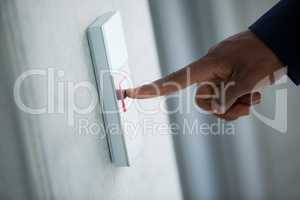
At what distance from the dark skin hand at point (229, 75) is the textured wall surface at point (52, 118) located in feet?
0.34

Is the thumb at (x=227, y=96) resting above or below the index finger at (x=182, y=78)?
below

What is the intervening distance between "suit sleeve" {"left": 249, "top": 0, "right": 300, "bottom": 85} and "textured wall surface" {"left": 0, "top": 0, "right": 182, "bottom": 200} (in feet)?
0.71

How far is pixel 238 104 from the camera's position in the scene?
2.23ft

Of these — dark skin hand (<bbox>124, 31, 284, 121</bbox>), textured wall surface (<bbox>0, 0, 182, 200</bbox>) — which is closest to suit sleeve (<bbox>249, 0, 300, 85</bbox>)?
dark skin hand (<bbox>124, 31, 284, 121</bbox>)

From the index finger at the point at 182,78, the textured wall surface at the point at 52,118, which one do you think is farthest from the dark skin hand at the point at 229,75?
the textured wall surface at the point at 52,118

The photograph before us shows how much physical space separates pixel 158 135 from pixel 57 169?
0.36m

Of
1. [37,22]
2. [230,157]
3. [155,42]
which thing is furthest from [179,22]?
[37,22]

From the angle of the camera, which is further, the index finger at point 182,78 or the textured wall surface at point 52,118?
the index finger at point 182,78

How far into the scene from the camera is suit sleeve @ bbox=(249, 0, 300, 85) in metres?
0.62

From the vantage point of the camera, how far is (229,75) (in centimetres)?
67

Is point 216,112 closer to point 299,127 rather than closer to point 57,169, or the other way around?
point 57,169

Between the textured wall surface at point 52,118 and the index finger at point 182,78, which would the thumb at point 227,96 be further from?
the textured wall surface at point 52,118

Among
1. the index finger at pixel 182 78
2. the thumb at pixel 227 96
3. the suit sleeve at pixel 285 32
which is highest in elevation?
the suit sleeve at pixel 285 32

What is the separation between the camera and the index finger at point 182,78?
2.15 ft
